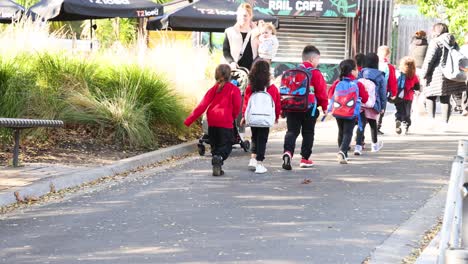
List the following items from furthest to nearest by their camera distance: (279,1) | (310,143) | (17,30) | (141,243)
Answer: (279,1) < (17,30) < (310,143) < (141,243)

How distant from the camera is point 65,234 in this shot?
7.84 meters

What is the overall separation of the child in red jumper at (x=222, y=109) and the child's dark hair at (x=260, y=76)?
11.3 inches

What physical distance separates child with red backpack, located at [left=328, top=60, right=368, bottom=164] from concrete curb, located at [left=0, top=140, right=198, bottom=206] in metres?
2.21

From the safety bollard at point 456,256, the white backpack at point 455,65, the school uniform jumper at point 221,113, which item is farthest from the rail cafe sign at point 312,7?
the safety bollard at point 456,256

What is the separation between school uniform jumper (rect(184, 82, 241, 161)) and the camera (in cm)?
1145

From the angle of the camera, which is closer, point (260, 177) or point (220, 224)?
point (220, 224)

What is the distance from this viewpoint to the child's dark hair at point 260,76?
38.2ft

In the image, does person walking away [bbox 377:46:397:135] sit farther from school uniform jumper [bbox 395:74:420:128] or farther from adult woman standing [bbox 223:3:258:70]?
adult woman standing [bbox 223:3:258:70]

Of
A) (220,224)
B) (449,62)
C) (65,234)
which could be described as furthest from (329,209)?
(449,62)

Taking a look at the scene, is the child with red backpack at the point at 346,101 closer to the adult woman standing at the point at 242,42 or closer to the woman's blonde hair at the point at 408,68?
the adult woman standing at the point at 242,42

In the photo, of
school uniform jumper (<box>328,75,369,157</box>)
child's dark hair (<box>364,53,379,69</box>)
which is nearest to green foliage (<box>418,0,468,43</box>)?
child's dark hair (<box>364,53,379,69</box>)

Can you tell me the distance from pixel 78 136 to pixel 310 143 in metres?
3.18

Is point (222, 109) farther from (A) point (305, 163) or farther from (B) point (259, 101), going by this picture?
(A) point (305, 163)

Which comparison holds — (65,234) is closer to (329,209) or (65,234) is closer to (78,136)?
(329,209)
